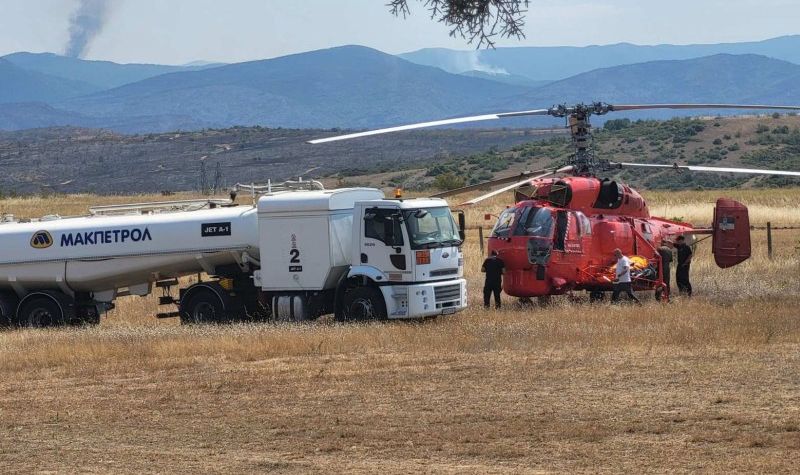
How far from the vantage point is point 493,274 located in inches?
920

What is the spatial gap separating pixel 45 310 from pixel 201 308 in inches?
123

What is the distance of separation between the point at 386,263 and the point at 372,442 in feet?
32.5

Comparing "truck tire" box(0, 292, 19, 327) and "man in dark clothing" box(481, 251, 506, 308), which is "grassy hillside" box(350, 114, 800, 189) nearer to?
"man in dark clothing" box(481, 251, 506, 308)

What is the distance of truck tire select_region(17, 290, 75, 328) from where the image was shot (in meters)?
24.1

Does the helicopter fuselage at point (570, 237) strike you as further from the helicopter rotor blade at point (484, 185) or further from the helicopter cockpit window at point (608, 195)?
the helicopter rotor blade at point (484, 185)

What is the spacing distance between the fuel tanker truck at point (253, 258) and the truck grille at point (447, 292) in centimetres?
2

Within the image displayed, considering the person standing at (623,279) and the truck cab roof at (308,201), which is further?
the person standing at (623,279)

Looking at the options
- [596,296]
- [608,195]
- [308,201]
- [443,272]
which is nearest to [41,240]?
[308,201]

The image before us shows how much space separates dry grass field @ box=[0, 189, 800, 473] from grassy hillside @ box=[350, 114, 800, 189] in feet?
185

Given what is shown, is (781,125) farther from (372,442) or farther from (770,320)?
(372,442)

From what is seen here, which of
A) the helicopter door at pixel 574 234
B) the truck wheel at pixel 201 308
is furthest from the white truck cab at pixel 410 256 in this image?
the truck wheel at pixel 201 308

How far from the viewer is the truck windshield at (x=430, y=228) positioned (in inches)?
846

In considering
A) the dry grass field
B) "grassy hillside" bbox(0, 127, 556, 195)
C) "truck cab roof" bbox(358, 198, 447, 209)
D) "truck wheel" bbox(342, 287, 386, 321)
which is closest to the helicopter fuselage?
the dry grass field

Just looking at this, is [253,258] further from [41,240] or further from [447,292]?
[41,240]
